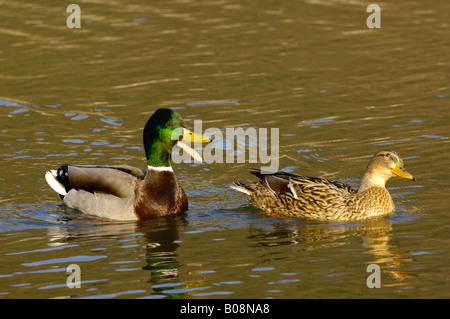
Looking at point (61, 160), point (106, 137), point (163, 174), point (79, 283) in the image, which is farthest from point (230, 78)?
point (79, 283)

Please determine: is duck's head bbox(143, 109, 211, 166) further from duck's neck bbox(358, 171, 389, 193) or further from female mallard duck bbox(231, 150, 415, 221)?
duck's neck bbox(358, 171, 389, 193)

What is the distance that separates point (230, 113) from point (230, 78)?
2.23 meters

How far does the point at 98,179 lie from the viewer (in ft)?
40.2

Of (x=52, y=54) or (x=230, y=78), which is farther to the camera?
(x=52, y=54)

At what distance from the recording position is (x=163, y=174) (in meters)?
12.1

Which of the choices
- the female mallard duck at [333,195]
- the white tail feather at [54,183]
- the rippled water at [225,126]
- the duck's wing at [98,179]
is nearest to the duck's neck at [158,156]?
the duck's wing at [98,179]

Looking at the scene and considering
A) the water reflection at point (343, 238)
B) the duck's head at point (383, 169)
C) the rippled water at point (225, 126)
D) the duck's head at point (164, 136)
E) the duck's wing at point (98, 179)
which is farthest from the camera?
the duck's wing at point (98, 179)

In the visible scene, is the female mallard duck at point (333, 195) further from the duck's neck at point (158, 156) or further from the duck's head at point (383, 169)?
the duck's neck at point (158, 156)

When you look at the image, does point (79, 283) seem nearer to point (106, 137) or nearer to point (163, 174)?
point (163, 174)

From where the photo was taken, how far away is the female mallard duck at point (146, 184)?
39.1 feet

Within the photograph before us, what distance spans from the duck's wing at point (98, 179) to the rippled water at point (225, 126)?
34cm

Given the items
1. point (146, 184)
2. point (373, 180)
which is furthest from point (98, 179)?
point (373, 180)

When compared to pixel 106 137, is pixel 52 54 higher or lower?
higher
